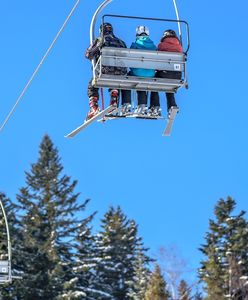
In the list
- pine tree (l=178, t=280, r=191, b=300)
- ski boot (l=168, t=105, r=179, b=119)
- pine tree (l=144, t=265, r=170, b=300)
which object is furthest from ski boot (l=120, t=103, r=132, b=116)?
pine tree (l=178, t=280, r=191, b=300)

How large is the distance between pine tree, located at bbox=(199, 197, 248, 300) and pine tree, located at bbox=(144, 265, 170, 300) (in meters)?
3.87

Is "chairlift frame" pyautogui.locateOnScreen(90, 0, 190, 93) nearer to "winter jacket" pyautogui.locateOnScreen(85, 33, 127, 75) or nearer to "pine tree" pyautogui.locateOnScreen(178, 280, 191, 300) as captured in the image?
"winter jacket" pyautogui.locateOnScreen(85, 33, 127, 75)

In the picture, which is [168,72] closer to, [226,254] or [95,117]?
[95,117]

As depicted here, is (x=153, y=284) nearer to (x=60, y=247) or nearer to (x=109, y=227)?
(x=60, y=247)

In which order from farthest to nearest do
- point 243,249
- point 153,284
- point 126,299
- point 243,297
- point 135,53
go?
1. point 126,299
2. point 243,249
3. point 243,297
4. point 153,284
5. point 135,53

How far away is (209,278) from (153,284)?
18.1 feet

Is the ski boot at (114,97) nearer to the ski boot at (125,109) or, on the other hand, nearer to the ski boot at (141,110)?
the ski boot at (125,109)

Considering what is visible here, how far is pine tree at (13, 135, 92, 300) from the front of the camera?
48.1 meters

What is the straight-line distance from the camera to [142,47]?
45.5 ft

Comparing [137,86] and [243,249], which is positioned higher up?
[243,249]

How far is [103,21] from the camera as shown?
13.7 metres

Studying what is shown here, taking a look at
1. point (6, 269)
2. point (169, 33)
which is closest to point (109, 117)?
point (169, 33)

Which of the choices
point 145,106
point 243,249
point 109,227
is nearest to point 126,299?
point 109,227

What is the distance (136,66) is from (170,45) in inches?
35.7
